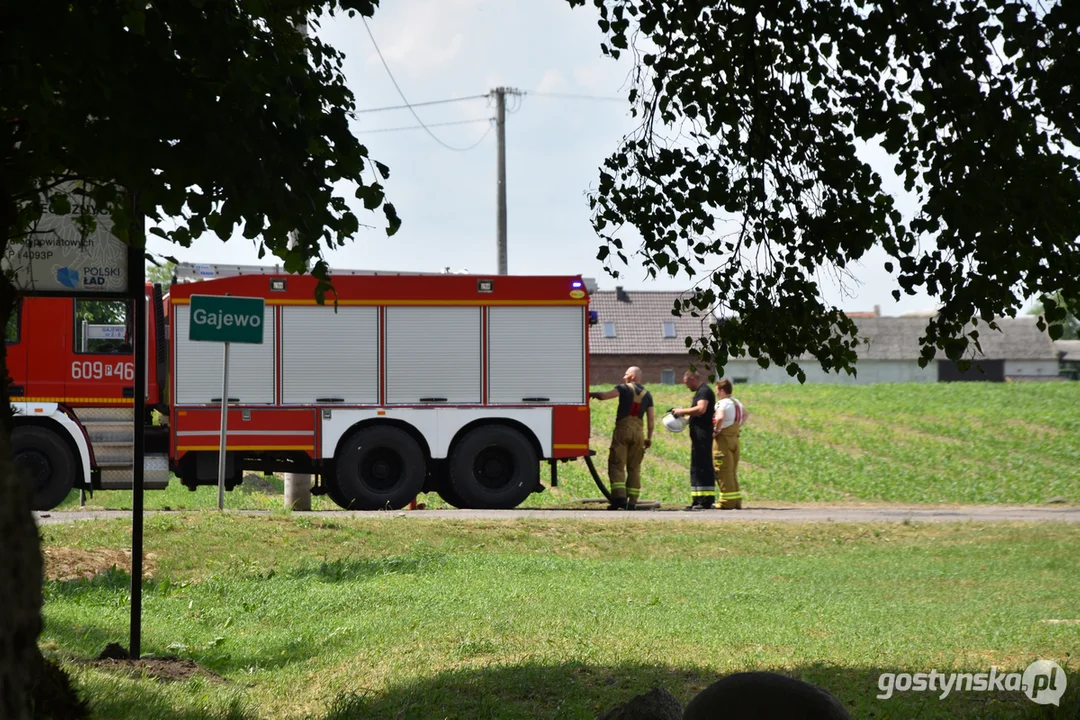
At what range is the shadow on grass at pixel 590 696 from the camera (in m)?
5.80

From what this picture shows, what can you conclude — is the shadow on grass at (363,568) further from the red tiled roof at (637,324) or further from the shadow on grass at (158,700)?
the red tiled roof at (637,324)

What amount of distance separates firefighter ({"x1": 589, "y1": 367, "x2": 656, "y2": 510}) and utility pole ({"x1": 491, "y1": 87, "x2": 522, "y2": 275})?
1157 centimetres


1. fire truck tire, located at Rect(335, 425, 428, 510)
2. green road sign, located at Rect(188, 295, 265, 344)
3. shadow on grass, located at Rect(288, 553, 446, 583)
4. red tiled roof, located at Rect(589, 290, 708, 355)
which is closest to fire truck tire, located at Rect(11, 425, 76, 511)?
green road sign, located at Rect(188, 295, 265, 344)

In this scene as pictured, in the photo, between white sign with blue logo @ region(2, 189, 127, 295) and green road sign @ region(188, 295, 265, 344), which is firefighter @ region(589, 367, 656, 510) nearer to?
green road sign @ region(188, 295, 265, 344)

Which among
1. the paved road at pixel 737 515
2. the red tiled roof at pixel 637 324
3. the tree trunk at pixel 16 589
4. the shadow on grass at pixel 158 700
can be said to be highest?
the red tiled roof at pixel 637 324

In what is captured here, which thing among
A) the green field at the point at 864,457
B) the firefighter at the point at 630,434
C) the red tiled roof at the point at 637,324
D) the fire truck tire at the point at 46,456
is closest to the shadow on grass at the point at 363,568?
the fire truck tire at the point at 46,456

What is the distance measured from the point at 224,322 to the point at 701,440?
7000 millimetres

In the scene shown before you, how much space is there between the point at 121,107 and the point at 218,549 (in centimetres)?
764

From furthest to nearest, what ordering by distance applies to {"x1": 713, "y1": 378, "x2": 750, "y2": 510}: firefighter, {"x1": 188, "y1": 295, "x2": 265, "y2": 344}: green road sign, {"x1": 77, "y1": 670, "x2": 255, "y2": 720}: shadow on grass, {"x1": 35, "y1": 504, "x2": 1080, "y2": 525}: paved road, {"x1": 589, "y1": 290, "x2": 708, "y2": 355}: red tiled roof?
{"x1": 589, "y1": 290, "x2": 708, "y2": 355}: red tiled roof → {"x1": 713, "y1": 378, "x2": 750, "y2": 510}: firefighter → {"x1": 35, "y1": 504, "x2": 1080, "y2": 525}: paved road → {"x1": 188, "y1": 295, "x2": 265, "y2": 344}: green road sign → {"x1": 77, "y1": 670, "x2": 255, "y2": 720}: shadow on grass

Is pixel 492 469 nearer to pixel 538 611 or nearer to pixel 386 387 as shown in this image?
pixel 386 387

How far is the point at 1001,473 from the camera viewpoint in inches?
1014

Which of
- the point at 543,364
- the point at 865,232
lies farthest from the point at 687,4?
the point at 543,364

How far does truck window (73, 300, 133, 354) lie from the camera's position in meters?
15.6

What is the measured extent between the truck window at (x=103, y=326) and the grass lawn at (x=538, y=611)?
344 cm
